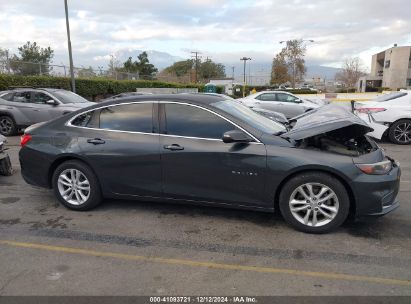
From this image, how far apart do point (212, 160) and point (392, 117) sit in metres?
7.45

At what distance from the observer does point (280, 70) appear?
66188 millimetres

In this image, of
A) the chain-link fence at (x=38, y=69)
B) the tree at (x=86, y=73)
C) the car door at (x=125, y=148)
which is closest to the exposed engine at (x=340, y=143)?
the car door at (x=125, y=148)

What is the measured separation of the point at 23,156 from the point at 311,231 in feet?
12.8

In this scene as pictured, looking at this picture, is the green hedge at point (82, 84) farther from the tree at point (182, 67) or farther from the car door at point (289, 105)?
the tree at point (182, 67)

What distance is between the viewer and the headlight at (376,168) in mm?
4051

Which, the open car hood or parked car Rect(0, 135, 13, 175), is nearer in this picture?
the open car hood

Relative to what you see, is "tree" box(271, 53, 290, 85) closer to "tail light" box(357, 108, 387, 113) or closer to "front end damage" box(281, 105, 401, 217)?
"tail light" box(357, 108, 387, 113)

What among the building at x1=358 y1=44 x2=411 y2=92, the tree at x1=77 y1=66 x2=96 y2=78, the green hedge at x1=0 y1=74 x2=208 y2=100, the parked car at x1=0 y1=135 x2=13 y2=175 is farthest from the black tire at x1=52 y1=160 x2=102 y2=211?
the building at x1=358 y1=44 x2=411 y2=92

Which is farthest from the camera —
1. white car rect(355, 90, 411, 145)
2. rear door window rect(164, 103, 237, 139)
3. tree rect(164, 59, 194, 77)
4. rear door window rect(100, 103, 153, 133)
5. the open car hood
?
tree rect(164, 59, 194, 77)

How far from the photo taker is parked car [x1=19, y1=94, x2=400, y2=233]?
4.13m

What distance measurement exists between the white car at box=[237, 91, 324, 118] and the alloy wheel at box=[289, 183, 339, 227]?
472 inches

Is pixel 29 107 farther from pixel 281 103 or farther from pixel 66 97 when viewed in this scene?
pixel 281 103

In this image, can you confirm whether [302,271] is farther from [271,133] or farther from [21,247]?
[21,247]

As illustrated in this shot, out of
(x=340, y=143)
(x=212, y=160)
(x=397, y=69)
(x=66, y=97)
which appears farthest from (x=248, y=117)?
(x=397, y=69)
